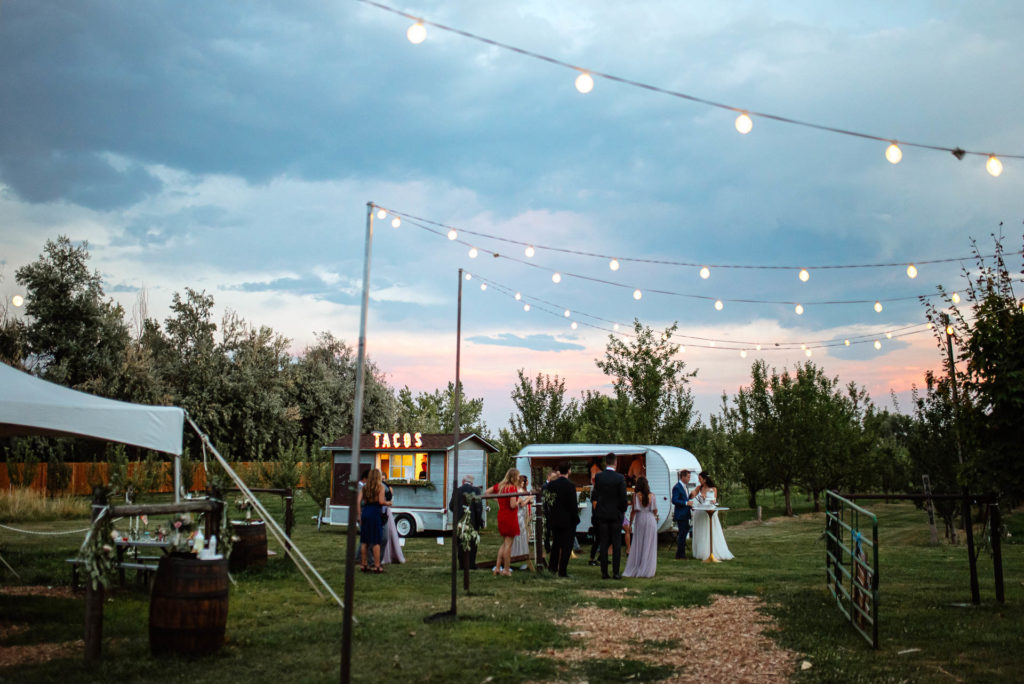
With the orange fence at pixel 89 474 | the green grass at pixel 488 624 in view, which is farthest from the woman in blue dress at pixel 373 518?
the orange fence at pixel 89 474

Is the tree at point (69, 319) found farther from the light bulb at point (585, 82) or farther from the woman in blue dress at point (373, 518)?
the light bulb at point (585, 82)

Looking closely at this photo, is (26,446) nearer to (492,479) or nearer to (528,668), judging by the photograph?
(492,479)

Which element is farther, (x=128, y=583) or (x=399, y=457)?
(x=399, y=457)

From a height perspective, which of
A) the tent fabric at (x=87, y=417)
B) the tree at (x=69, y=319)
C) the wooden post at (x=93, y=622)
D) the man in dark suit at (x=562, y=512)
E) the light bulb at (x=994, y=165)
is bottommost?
the wooden post at (x=93, y=622)

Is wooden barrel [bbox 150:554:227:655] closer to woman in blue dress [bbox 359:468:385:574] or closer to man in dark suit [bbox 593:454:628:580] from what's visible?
woman in blue dress [bbox 359:468:385:574]

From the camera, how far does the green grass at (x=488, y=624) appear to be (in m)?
5.77

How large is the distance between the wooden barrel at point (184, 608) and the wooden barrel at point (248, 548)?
483cm

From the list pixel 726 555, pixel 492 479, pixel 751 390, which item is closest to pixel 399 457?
pixel 726 555

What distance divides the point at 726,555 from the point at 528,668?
9.25 meters

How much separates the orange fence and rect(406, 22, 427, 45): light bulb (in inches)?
843

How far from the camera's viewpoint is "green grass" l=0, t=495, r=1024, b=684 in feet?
18.9

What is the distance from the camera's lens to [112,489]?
6.32 meters

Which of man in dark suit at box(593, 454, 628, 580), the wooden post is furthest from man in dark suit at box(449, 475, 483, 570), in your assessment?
the wooden post

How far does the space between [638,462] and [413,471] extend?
5350mm
